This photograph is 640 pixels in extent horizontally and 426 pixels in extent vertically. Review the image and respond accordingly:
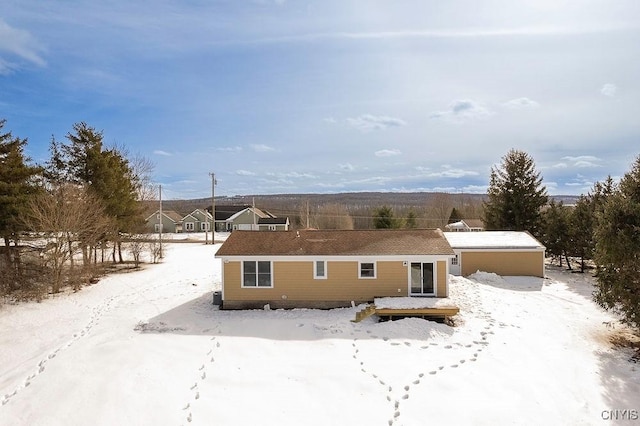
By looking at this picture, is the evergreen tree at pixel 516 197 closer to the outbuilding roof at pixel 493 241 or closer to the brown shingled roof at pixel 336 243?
the outbuilding roof at pixel 493 241

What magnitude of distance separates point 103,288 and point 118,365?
1235 cm

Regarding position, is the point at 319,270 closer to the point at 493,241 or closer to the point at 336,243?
the point at 336,243

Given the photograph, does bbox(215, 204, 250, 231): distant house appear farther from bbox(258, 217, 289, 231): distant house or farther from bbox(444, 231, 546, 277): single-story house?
bbox(444, 231, 546, 277): single-story house

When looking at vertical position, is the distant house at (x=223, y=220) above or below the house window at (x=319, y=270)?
above

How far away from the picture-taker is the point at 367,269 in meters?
17.6

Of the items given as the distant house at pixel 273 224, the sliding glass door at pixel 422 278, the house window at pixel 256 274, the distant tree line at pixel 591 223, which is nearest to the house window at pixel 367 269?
the sliding glass door at pixel 422 278

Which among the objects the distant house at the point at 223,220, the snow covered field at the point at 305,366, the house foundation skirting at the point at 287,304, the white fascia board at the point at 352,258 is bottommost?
the snow covered field at the point at 305,366

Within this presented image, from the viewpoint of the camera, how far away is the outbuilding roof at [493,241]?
997 inches

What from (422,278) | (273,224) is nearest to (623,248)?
(422,278)

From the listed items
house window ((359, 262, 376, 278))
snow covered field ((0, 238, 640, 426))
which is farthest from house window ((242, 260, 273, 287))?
house window ((359, 262, 376, 278))

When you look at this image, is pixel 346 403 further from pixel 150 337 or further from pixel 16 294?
pixel 16 294

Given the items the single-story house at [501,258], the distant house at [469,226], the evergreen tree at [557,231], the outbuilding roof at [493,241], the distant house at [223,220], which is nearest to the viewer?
the single-story house at [501,258]

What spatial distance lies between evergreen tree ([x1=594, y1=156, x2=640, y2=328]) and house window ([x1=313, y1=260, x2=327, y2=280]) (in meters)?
10.1

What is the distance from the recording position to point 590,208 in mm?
28250
